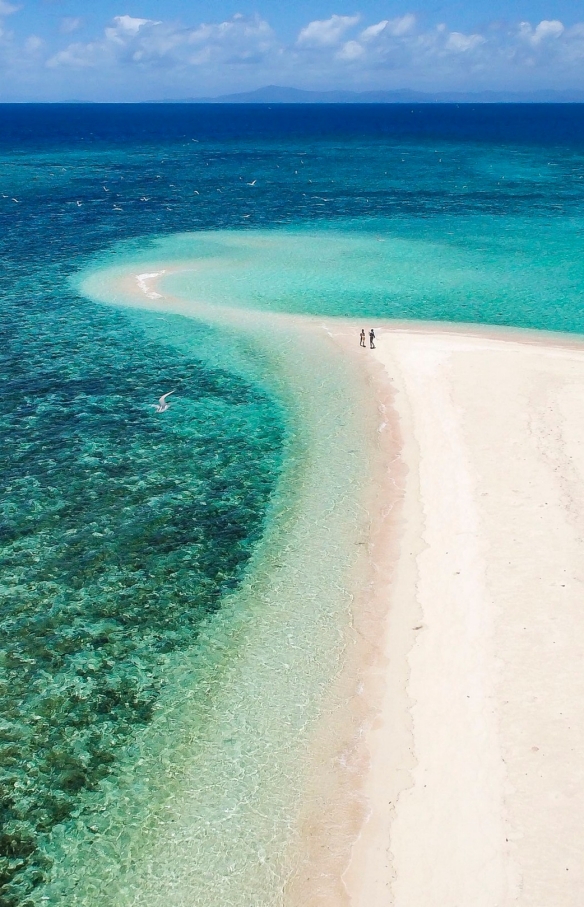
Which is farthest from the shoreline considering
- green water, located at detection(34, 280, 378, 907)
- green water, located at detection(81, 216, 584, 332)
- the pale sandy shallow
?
green water, located at detection(81, 216, 584, 332)

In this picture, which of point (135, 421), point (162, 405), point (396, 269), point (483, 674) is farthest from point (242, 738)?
point (396, 269)

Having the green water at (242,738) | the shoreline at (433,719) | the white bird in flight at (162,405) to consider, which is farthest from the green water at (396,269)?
the green water at (242,738)

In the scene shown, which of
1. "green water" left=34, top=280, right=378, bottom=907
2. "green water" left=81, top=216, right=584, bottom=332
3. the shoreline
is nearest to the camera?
the shoreline

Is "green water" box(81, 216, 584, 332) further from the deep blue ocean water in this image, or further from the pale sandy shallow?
the pale sandy shallow

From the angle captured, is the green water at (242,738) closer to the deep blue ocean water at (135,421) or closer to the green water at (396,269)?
the deep blue ocean water at (135,421)

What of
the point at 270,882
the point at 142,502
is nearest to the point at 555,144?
the point at 142,502
